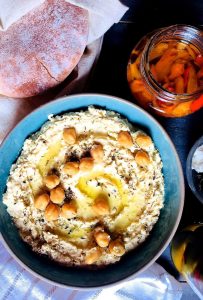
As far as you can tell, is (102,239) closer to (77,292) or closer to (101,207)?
(101,207)

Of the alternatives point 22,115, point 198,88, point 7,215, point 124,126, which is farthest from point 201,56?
point 7,215

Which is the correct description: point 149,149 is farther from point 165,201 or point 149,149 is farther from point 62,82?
point 62,82

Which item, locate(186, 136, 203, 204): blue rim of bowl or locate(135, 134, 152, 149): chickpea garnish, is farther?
locate(186, 136, 203, 204): blue rim of bowl

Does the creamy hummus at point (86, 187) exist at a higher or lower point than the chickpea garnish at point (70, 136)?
lower

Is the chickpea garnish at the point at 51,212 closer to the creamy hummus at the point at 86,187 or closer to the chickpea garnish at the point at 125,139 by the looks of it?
the creamy hummus at the point at 86,187

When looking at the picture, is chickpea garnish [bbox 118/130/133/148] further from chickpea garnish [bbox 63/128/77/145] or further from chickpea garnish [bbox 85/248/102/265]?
chickpea garnish [bbox 85/248/102/265]

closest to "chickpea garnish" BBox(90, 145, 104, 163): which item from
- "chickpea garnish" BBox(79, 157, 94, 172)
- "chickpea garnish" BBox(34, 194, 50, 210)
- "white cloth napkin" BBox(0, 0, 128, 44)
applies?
"chickpea garnish" BBox(79, 157, 94, 172)

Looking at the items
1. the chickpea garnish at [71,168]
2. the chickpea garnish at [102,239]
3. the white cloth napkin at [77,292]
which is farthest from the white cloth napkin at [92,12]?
the white cloth napkin at [77,292]
